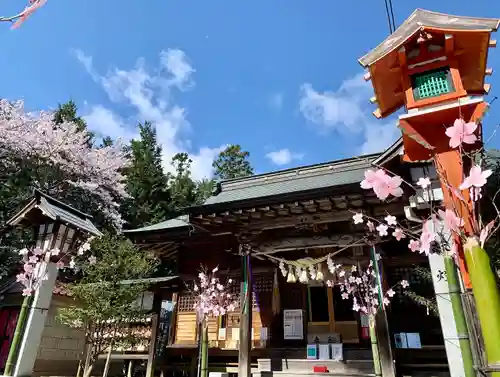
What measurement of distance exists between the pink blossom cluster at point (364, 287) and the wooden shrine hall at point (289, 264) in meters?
0.31

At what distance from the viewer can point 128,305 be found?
874 centimetres

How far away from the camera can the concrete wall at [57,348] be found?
491 inches

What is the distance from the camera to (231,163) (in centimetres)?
4266

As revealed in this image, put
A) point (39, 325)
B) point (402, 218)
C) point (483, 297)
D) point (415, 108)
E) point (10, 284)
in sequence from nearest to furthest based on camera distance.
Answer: point (483, 297) → point (415, 108) → point (39, 325) → point (402, 218) → point (10, 284)

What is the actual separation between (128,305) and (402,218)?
23.7ft

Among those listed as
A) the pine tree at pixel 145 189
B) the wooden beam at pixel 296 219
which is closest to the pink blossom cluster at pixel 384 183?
the wooden beam at pixel 296 219

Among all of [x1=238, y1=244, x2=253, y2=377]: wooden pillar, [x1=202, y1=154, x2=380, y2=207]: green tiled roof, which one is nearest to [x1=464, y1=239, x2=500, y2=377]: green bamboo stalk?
[x1=238, y1=244, x2=253, y2=377]: wooden pillar

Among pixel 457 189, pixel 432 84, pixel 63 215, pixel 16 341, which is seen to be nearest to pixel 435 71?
pixel 432 84

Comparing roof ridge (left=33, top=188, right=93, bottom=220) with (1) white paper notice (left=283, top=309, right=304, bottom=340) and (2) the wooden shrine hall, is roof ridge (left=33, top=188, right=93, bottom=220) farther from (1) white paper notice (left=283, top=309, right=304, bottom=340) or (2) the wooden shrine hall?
(1) white paper notice (left=283, top=309, right=304, bottom=340)

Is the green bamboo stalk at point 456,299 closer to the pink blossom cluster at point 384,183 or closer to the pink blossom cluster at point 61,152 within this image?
the pink blossom cluster at point 384,183

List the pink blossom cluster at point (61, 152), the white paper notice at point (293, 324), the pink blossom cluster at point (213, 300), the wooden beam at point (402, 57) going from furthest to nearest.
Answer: the pink blossom cluster at point (61, 152)
the white paper notice at point (293, 324)
the pink blossom cluster at point (213, 300)
the wooden beam at point (402, 57)

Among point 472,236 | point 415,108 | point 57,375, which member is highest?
point 415,108

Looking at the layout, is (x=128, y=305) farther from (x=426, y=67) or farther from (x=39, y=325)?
(x=426, y=67)

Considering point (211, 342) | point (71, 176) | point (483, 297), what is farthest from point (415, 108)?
point (71, 176)
